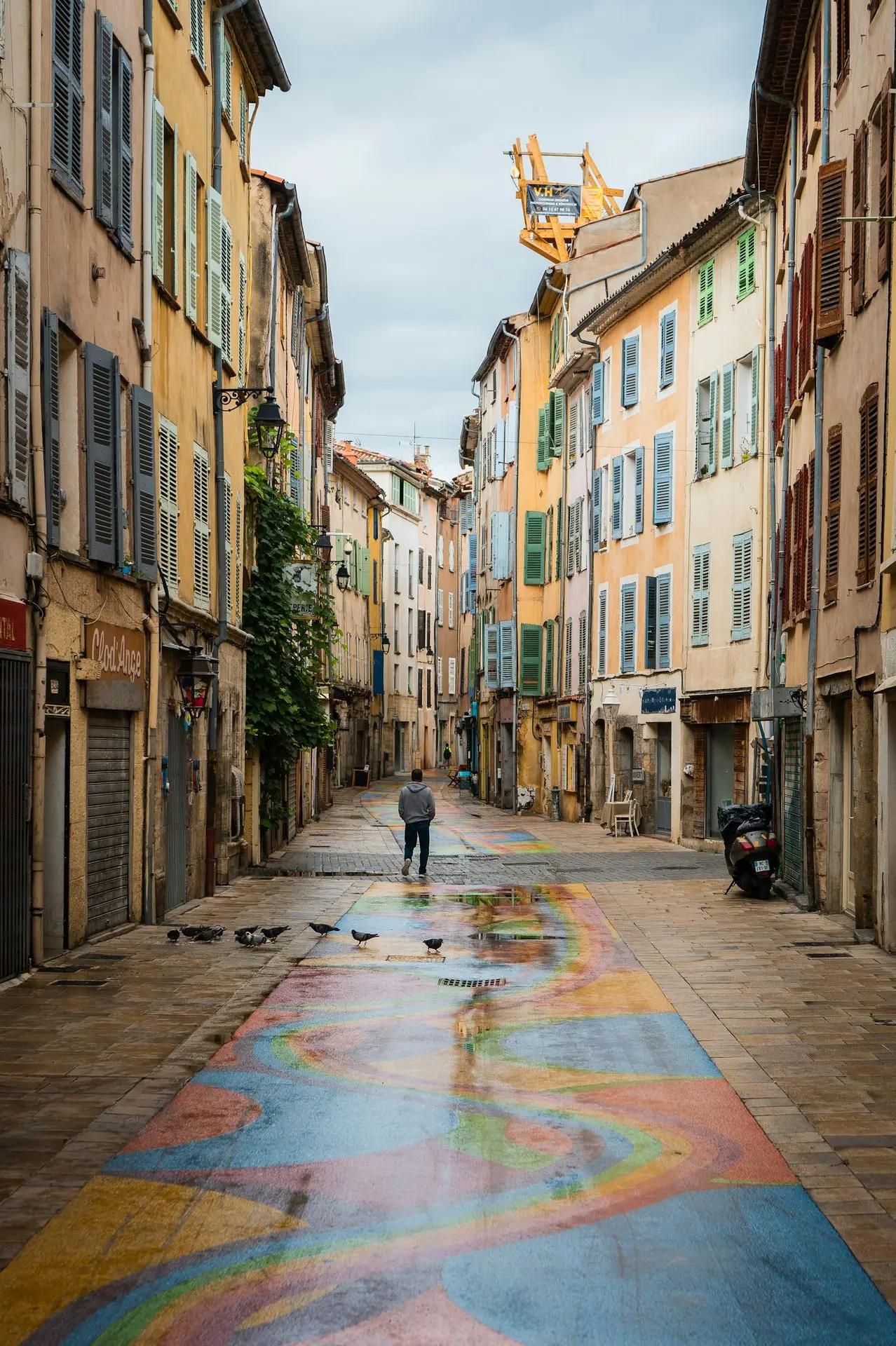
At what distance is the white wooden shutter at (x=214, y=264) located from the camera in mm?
20031

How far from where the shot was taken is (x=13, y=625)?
39.3ft

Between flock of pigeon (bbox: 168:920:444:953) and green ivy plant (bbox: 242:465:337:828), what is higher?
green ivy plant (bbox: 242:465:337:828)

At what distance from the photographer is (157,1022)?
1042 cm

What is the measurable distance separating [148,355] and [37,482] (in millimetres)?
4170

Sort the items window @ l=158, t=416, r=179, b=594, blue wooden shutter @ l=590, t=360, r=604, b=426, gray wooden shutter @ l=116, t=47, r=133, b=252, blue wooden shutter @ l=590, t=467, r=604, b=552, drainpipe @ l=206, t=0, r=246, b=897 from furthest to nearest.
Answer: blue wooden shutter @ l=590, t=467, r=604, b=552, blue wooden shutter @ l=590, t=360, r=604, b=426, drainpipe @ l=206, t=0, r=246, b=897, window @ l=158, t=416, r=179, b=594, gray wooden shutter @ l=116, t=47, r=133, b=252

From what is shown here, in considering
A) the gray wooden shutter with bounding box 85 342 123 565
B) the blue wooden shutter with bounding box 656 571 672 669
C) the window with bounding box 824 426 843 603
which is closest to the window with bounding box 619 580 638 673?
the blue wooden shutter with bounding box 656 571 672 669

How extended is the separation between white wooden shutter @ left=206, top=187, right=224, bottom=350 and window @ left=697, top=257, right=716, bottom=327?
12.2 meters

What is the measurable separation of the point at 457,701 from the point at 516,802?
168 feet

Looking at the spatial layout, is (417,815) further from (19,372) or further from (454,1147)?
(454,1147)

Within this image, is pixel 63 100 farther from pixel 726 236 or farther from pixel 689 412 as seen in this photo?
pixel 689 412

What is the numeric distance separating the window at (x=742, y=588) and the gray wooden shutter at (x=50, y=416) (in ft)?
53.7

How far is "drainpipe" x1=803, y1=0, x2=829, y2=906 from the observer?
18.7m

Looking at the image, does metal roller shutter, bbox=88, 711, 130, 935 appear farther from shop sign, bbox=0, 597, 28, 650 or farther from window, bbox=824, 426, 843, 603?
window, bbox=824, 426, 843, 603

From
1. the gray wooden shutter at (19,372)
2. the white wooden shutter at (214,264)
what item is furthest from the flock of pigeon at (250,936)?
the white wooden shutter at (214,264)
